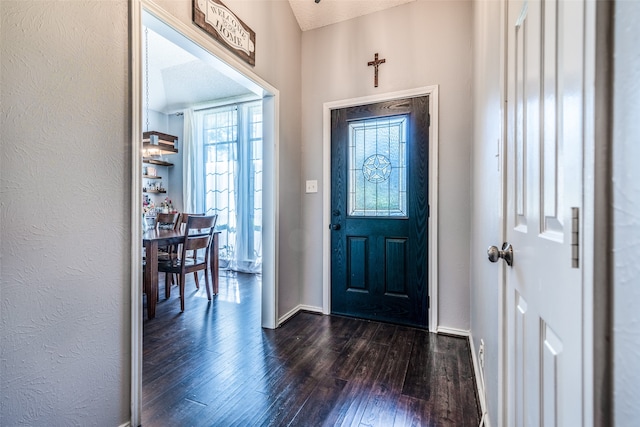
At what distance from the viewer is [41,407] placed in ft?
3.51

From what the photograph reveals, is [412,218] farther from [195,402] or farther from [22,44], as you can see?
[22,44]

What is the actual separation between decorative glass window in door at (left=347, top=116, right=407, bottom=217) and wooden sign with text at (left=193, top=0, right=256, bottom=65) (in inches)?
42.4

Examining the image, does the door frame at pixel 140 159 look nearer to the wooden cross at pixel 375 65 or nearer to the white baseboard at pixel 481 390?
the wooden cross at pixel 375 65

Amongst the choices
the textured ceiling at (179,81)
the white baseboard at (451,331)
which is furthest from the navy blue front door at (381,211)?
the textured ceiling at (179,81)

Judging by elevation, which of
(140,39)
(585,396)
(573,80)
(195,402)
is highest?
(140,39)

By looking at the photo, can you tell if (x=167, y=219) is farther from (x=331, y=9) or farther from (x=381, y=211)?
(x=331, y=9)

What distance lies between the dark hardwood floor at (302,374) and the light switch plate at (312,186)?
1.22 meters

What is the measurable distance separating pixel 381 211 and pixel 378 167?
0.40 metres

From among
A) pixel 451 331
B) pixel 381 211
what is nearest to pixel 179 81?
pixel 381 211

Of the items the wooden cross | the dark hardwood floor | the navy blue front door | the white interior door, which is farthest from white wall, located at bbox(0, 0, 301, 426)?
the wooden cross

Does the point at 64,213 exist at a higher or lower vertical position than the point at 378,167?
lower

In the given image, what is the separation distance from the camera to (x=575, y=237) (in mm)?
427

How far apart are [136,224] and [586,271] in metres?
1.56

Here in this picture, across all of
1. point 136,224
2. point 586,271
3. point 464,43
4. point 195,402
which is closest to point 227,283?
point 195,402
